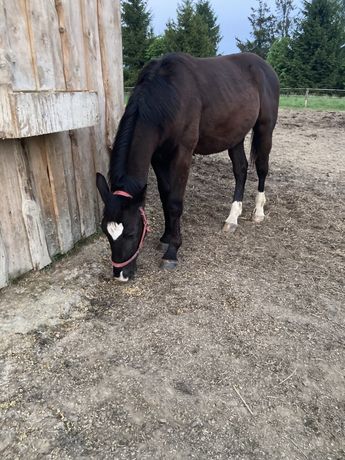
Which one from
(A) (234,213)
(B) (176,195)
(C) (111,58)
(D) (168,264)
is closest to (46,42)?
(C) (111,58)

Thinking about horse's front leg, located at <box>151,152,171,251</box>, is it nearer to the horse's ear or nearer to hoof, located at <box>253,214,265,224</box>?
the horse's ear

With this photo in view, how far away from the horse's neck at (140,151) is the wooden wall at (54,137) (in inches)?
27.0

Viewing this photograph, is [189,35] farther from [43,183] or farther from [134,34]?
[43,183]

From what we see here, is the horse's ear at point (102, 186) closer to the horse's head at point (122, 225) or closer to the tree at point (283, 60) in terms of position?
the horse's head at point (122, 225)

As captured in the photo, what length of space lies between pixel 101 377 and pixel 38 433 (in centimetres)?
44

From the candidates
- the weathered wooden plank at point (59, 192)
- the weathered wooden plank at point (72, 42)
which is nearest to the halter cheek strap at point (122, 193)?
the weathered wooden plank at point (59, 192)

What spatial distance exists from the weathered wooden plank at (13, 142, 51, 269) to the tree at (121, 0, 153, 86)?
1157 inches

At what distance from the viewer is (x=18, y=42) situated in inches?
102

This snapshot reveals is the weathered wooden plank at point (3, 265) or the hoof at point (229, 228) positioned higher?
the weathered wooden plank at point (3, 265)

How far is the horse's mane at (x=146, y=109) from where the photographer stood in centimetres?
283

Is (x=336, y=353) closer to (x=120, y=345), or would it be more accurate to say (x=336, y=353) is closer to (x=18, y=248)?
(x=120, y=345)

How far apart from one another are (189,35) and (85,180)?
94.0 ft

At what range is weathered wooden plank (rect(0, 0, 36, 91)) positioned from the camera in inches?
98.3

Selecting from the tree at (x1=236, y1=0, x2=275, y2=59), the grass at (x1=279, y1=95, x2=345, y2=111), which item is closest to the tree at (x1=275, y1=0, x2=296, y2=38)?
the tree at (x1=236, y1=0, x2=275, y2=59)
